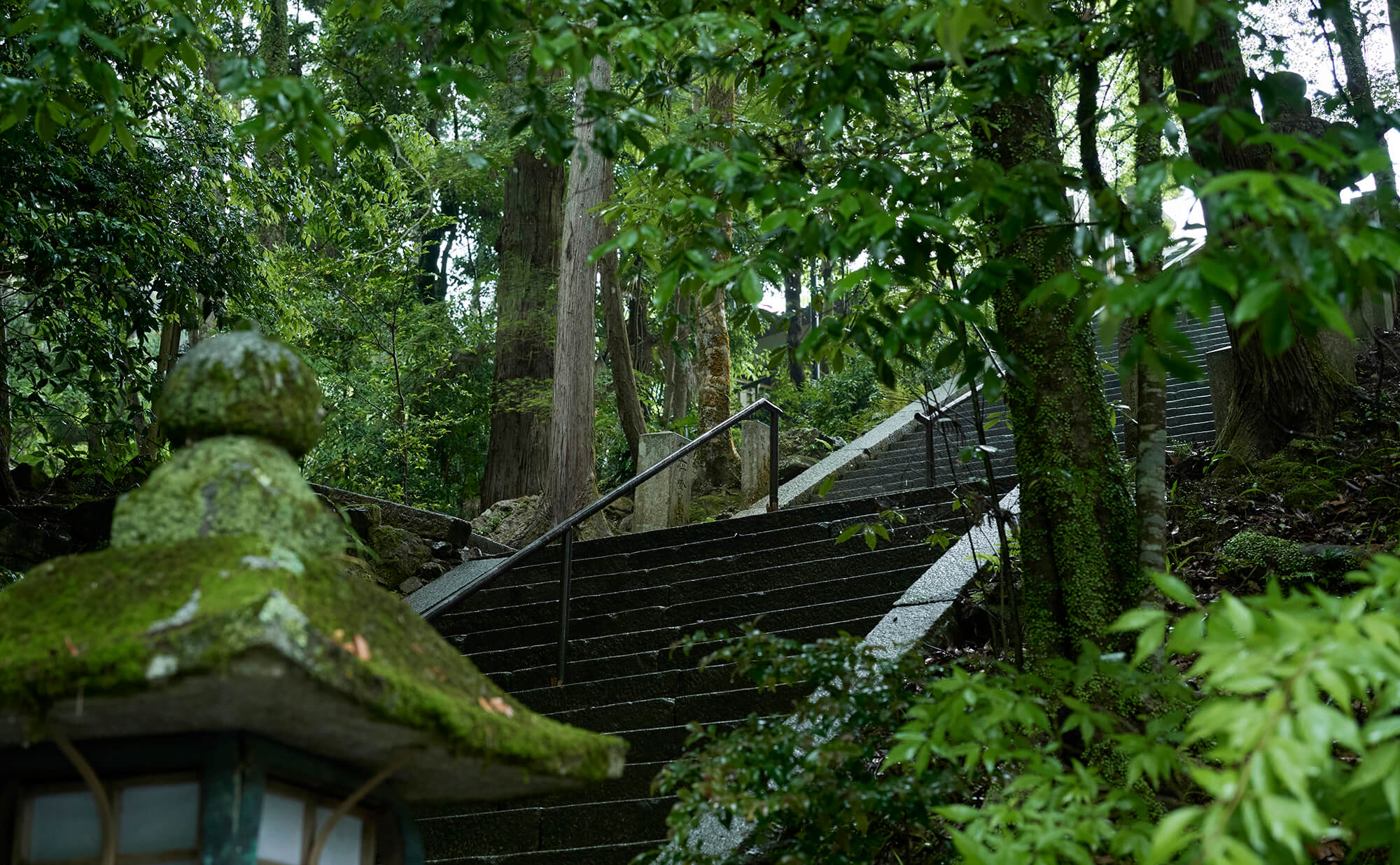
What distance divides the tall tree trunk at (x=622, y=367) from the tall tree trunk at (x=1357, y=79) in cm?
750

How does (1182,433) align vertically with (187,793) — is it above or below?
above

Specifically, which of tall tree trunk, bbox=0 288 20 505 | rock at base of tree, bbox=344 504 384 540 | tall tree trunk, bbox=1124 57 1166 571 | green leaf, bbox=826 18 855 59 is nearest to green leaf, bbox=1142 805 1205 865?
green leaf, bbox=826 18 855 59

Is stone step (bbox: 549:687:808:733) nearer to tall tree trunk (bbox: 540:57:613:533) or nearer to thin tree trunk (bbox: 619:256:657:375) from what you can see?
tall tree trunk (bbox: 540:57:613:533)

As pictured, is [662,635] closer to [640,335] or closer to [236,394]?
[236,394]

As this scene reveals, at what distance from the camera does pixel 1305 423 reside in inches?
259

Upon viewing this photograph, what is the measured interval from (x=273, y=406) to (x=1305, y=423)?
654 cm

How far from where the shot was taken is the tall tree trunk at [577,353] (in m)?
10.7

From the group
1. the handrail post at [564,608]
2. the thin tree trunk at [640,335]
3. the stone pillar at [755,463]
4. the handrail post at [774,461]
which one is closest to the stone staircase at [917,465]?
the handrail post at [774,461]

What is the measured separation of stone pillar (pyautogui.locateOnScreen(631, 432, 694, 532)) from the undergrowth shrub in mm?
5429

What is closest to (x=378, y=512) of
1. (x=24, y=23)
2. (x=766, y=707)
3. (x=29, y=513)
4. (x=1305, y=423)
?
(x=29, y=513)

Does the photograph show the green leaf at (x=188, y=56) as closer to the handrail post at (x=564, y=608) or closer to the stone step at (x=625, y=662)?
the handrail post at (x=564, y=608)

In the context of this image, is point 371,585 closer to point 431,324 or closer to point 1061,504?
point 1061,504

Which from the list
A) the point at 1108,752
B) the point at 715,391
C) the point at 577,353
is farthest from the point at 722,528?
the point at 715,391

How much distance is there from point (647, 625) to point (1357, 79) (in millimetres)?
6386
